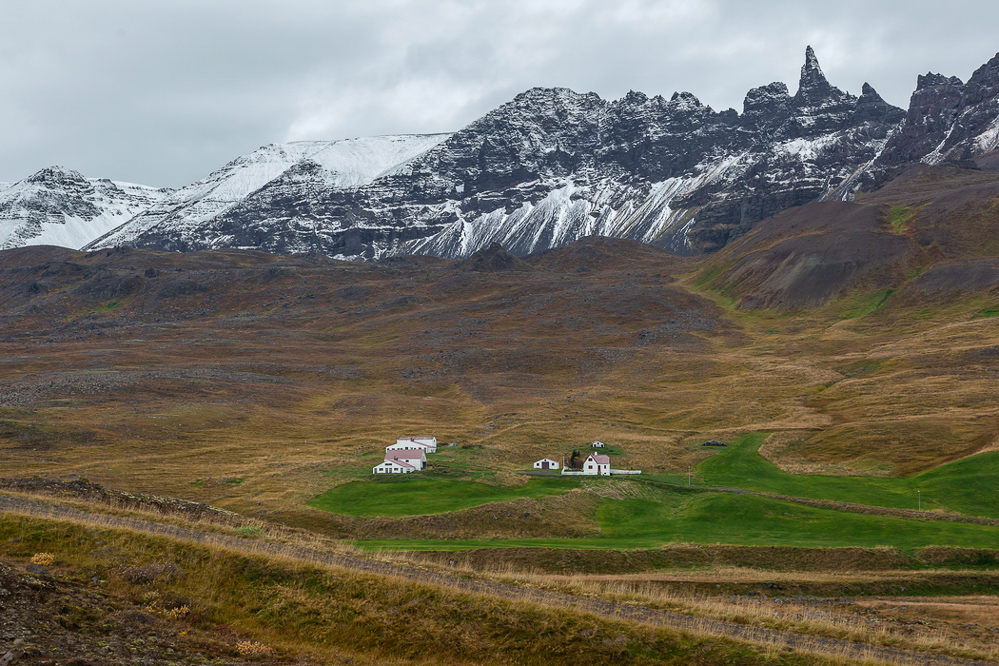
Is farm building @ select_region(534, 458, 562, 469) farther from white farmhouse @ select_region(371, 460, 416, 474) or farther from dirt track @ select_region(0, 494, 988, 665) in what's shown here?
dirt track @ select_region(0, 494, 988, 665)

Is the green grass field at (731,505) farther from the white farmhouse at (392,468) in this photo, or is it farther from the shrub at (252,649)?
the shrub at (252,649)

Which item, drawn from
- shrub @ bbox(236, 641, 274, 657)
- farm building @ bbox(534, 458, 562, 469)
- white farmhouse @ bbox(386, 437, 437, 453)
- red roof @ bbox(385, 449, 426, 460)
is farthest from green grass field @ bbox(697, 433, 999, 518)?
shrub @ bbox(236, 641, 274, 657)

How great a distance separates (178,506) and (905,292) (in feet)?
583

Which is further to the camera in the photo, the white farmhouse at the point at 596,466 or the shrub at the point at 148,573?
the white farmhouse at the point at 596,466

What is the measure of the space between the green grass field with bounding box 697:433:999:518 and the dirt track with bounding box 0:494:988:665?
4256 centimetres

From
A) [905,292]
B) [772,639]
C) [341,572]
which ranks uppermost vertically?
[905,292]

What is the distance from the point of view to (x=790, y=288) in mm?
191750

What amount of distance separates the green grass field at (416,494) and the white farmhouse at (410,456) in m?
3.07

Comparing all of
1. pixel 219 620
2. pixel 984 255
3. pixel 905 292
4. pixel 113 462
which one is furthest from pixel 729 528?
pixel 984 255

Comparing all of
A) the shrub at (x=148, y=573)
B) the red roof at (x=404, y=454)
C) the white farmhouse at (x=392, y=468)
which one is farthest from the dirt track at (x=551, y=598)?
the red roof at (x=404, y=454)

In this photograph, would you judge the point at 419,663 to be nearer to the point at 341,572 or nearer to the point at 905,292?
the point at 341,572

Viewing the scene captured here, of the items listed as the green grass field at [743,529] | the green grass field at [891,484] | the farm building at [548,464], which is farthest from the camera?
the farm building at [548,464]

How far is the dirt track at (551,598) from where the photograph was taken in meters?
18.5

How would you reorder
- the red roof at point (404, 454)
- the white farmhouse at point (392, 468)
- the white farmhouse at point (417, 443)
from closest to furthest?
the white farmhouse at point (392, 468) → the red roof at point (404, 454) → the white farmhouse at point (417, 443)
